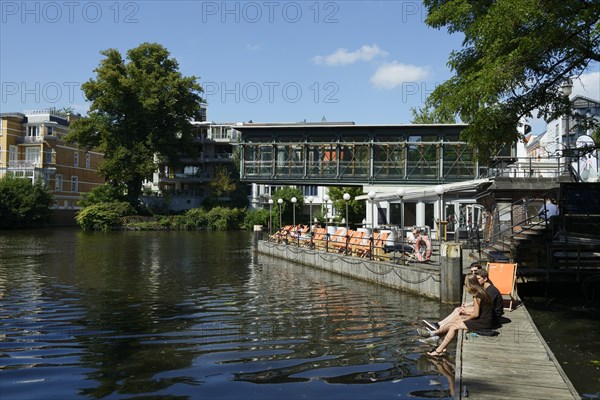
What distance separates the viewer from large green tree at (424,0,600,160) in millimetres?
13047

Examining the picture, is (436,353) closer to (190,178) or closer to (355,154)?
(355,154)

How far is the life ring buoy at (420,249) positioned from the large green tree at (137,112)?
48.6 metres

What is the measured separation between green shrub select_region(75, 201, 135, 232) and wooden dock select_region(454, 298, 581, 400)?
58.7 metres

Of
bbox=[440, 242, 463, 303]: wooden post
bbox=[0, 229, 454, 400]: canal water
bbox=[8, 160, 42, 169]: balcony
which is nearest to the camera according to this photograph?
bbox=[0, 229, 454, 400]: canal water

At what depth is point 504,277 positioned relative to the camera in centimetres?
1341

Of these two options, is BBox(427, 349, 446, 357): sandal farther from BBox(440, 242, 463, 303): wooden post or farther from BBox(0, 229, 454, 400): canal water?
BBox(440, 242, 463, 303): wooden post

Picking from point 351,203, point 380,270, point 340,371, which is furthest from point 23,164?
point 340,371

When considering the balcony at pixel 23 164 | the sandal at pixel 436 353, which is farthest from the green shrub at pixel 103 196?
the sandal at pixel 436 353

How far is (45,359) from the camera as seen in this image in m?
9.51

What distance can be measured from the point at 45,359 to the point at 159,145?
57.4 metres

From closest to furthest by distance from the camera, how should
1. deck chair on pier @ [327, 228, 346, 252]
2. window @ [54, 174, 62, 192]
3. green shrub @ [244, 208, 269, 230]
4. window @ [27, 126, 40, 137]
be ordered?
deck chair on pier @ [327, 228, 346, 252] < green shrub @ [244, 208, 269, 230] < window @ [27, 126, 40, 137] < window @ [54, 174, 62, 192]

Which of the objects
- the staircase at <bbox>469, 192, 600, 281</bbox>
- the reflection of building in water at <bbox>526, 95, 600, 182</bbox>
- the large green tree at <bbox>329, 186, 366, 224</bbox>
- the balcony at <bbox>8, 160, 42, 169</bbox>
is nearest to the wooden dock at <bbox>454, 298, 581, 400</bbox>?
→ the staircase at <bbox>469, 192, 600, 281</bbox>

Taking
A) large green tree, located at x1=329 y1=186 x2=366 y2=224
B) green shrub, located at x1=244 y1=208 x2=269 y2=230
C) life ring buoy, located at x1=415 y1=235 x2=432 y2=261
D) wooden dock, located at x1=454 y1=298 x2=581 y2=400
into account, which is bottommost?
wooden dock, located at x1=454 y1=298 x2=581 y2=400

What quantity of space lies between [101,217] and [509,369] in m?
61.3
